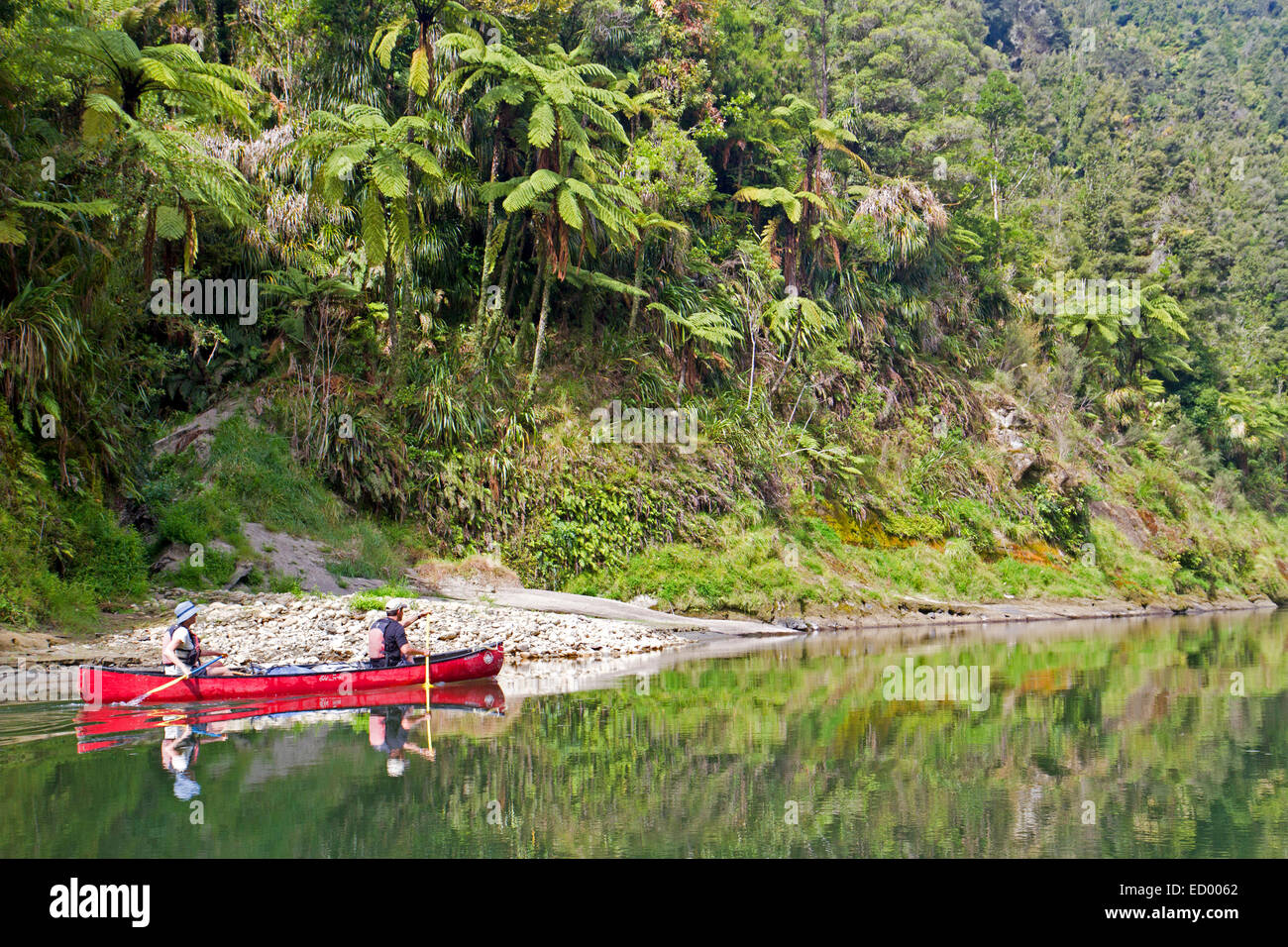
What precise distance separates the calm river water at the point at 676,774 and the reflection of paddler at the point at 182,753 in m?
0.05

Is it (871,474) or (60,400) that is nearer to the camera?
(60,400)

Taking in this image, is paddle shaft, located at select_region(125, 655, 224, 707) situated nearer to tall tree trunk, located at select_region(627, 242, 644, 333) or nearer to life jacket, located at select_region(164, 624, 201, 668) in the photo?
life jacket, located at select_region(164, 624, 201, 668)

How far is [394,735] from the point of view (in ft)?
36.3

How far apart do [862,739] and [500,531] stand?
13.0 metres

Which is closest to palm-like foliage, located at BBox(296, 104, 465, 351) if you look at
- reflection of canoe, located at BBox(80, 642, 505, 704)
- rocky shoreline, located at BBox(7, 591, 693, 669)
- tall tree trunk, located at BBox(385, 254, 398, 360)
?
tall tree trunk, located at BBox(385, 254, 398, 360)

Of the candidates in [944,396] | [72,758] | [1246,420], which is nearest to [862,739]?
[72,758]

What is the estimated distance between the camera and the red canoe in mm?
11141

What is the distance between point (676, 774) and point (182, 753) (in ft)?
16.6

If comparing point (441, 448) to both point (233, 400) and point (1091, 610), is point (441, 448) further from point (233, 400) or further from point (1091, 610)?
point (1091, 610)

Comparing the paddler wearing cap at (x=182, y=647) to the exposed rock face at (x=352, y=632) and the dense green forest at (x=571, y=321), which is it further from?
the dense green forest at (x=571, y=321)

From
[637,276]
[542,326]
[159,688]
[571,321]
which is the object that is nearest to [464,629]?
[159,688]

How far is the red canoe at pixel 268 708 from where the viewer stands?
1114cm

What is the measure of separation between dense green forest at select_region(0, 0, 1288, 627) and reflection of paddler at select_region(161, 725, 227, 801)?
462 centimetres

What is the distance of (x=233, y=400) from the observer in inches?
849
